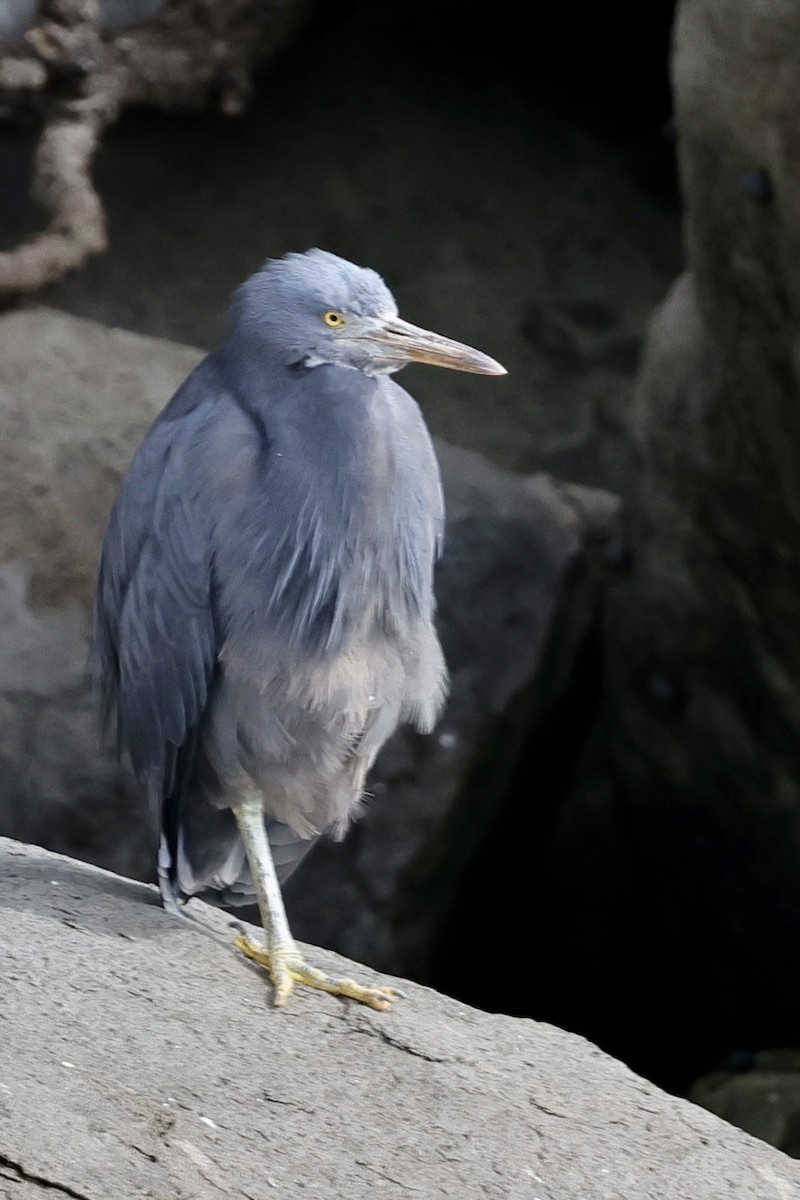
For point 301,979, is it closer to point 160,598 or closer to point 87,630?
point 160,598

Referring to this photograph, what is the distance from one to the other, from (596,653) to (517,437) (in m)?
1.24

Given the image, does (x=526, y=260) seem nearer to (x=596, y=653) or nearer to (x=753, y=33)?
(x=596, y=653)

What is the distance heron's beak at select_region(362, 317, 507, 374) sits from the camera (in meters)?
2.31

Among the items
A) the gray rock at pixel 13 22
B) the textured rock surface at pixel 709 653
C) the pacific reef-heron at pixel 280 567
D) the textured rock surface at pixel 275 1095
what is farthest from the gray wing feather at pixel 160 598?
the gray rock at pixel 13 22

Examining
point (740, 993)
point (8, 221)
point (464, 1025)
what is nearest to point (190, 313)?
point (8, 221)

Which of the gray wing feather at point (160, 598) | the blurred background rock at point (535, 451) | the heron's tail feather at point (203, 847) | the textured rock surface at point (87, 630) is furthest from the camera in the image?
the blurred background rock at point (535, 451)

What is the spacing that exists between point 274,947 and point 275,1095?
1.31 feet

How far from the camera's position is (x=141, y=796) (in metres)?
3.68

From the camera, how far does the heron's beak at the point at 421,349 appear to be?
2311 millimetres

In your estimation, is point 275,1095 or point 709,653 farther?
point 709,653

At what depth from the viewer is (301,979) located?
2396mm

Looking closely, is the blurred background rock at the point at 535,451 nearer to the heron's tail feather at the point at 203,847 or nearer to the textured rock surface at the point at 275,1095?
the heron's tail feather at the point at 203,847

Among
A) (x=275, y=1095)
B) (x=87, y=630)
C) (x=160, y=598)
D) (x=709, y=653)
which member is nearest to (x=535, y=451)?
(x=709, y=653)

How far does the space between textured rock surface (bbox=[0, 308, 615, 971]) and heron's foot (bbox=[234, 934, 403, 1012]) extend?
1312 mm
